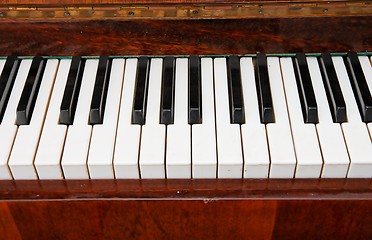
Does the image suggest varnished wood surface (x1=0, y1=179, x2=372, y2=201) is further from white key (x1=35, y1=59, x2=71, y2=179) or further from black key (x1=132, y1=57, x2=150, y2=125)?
black key (x1=132, y1=57, x2=150, y2=125)

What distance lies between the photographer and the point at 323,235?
1523mm

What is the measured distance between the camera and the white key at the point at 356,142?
4.55 feet

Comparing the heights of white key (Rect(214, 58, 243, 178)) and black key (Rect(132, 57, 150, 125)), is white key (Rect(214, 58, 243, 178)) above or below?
below

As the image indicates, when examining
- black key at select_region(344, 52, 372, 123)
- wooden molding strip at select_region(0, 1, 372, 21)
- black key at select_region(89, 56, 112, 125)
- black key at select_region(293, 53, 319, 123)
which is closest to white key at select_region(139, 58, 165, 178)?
black key at select_region(89, 56, 112, 125)

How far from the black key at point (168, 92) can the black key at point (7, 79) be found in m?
0.41

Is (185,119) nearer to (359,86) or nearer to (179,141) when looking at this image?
(179,141)

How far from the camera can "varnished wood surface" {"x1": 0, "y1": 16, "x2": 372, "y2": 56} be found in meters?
1.63

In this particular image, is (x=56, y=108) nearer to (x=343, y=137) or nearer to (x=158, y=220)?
(x=158, y=220)

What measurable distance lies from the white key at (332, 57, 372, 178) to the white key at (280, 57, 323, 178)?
0.07 metres

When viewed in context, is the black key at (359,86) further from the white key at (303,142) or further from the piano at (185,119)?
the white key at (303,142)

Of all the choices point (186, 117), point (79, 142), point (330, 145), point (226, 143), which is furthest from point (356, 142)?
point (79, 142)

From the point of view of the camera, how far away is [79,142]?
144 cm

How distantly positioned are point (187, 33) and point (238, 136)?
36 cm

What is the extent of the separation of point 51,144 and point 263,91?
0.55m
